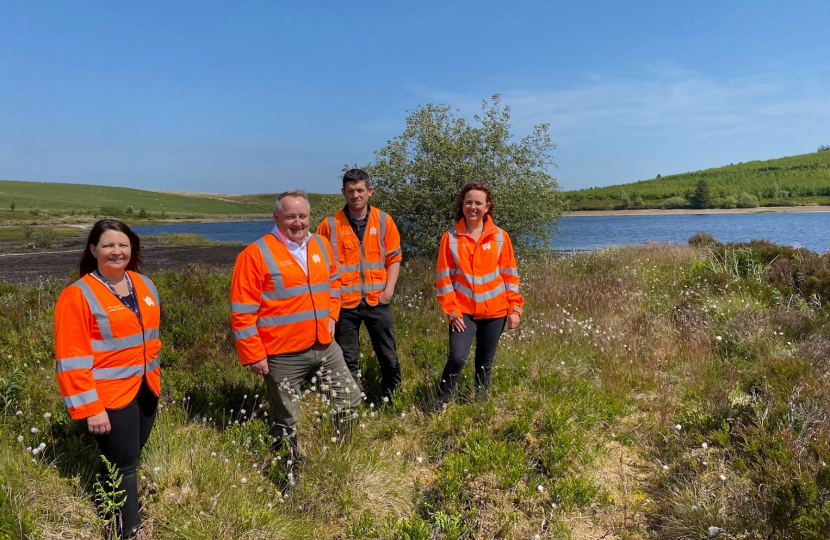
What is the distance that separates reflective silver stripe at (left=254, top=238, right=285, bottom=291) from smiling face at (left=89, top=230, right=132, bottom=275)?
33.7 inches

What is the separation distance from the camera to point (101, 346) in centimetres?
271

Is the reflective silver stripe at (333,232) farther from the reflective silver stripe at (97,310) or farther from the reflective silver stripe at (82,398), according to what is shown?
the reflective silver stripe at (82,398)

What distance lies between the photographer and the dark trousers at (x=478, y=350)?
4.25m

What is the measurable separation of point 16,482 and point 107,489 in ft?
2.00

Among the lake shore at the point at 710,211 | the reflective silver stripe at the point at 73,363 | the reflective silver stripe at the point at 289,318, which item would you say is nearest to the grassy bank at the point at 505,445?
the reflective silver stripe at the point at 289,318

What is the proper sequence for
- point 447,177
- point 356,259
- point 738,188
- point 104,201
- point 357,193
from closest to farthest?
point 357,193, point 356,259, point 447,177, point 738,188, point 104,201

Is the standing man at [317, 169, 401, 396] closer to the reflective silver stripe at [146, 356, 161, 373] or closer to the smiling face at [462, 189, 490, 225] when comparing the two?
the smiling face at [462, 189, 490, 225]

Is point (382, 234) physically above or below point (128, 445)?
above

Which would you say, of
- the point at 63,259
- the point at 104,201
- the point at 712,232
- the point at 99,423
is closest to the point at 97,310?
the point at 99,423

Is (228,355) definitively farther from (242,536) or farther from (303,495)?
(242,536)

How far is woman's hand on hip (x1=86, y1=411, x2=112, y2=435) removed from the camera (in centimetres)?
263

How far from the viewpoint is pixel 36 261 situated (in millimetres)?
23906

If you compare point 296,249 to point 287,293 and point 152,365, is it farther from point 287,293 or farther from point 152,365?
point 152,365

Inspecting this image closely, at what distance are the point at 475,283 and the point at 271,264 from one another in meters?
1.82
